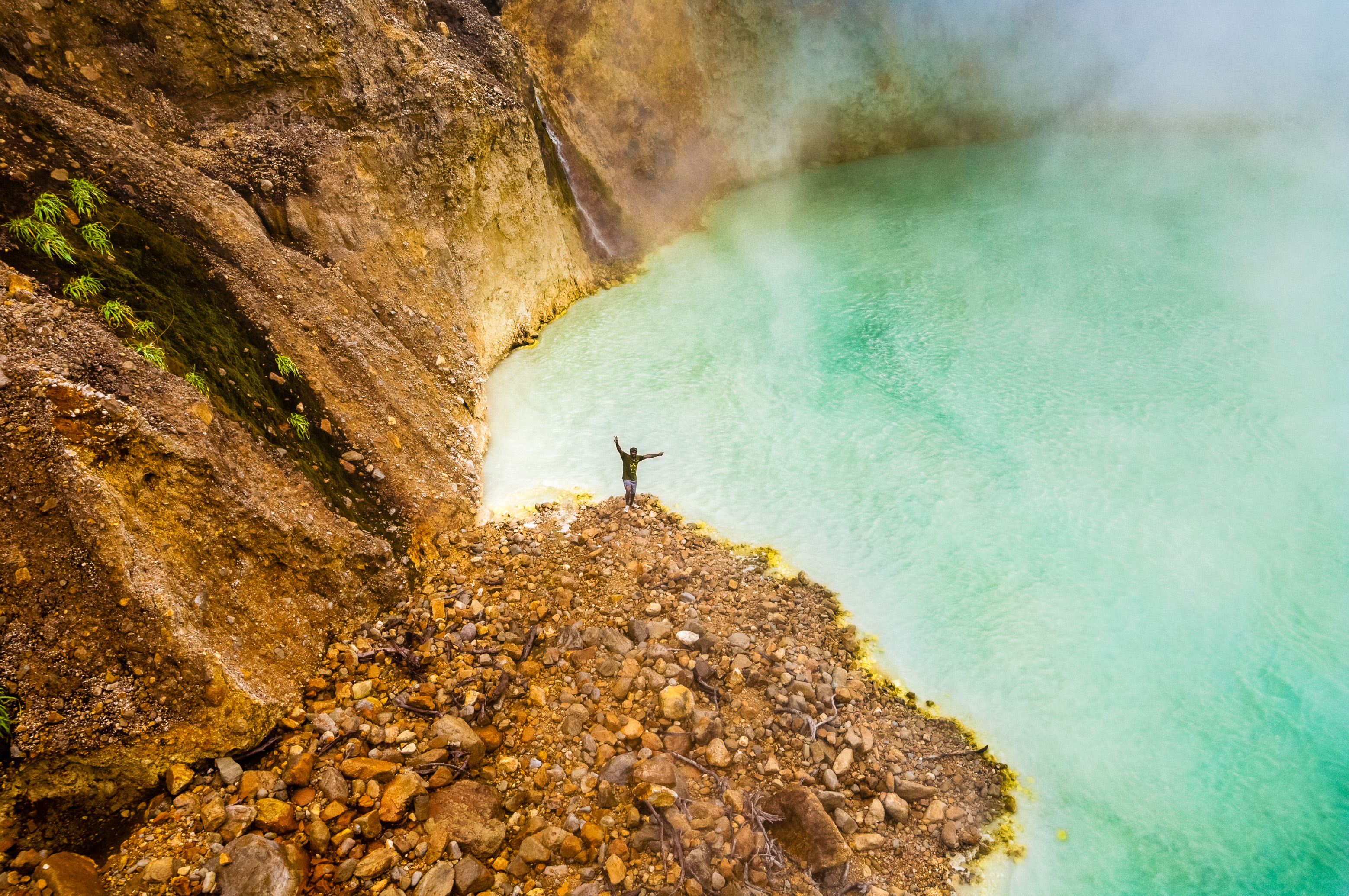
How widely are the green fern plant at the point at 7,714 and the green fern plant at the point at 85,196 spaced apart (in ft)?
14.2

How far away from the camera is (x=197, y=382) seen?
5449mm

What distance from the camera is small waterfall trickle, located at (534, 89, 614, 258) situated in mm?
13383

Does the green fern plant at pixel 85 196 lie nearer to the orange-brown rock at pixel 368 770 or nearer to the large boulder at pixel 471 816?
the orange-brown rock at pixel 368 770

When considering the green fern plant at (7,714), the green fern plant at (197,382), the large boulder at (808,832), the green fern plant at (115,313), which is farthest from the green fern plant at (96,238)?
the large boulder at (808,832)

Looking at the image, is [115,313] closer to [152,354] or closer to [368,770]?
[152,354]

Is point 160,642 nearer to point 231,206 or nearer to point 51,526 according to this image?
point 51,526

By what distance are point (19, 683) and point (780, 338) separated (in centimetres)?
1040

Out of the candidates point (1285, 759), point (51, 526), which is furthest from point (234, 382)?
point (1285, 759)

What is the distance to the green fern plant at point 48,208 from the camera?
5406 mm

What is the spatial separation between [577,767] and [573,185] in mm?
12153

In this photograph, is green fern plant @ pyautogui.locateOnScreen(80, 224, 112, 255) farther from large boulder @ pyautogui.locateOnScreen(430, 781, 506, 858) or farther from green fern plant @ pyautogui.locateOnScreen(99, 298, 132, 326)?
large boulder @ pyautogui.locateOnScreen(430, 781, 506, 858)

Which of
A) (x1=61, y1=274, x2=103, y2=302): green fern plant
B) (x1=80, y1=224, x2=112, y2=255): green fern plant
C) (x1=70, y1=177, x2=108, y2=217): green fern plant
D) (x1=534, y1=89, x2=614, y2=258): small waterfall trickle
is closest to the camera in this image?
(x1=61, y1=274, x2=103, y2=302): green fern plant

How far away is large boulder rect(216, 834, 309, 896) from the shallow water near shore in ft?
16.5

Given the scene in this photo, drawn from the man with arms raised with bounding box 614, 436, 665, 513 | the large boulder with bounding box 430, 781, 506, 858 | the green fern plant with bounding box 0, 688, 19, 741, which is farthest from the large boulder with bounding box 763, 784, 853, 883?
the green fern plant with bounding box 0, 688, 19, 741
